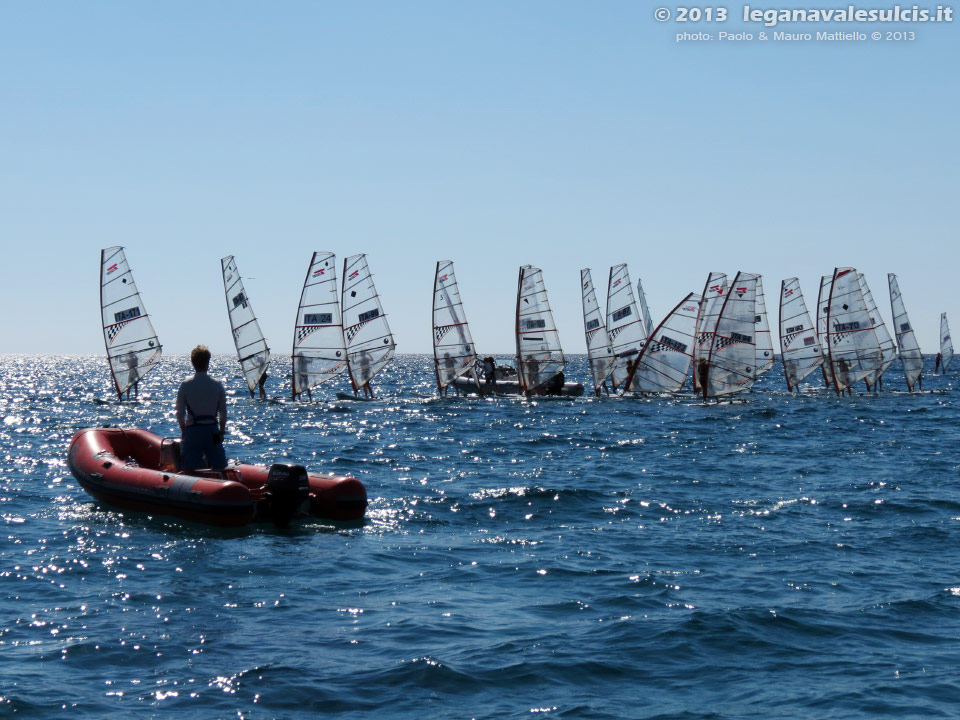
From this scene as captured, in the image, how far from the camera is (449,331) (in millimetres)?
48188

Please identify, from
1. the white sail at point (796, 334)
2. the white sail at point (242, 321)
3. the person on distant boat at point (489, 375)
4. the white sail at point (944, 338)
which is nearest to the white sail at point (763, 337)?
the white sail at point (796, 334)

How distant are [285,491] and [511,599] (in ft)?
15.8

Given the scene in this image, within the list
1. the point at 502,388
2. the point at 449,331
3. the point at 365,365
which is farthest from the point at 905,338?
the point at 365,365

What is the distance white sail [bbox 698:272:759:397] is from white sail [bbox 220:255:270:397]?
65.8 feet

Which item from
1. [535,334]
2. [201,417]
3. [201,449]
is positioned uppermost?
[535,334]

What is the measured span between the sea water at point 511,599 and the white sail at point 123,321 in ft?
74.1

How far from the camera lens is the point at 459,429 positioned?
103 ft

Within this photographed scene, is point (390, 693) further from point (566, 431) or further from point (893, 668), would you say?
point (566, 431)

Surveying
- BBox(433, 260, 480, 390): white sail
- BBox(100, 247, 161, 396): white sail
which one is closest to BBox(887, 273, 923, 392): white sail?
BBox(433, 260, 480, 390): white sail

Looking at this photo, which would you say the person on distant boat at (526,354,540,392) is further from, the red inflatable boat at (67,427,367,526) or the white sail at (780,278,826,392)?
the red inflatable boat at (67,427,367,526)

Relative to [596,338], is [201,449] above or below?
below

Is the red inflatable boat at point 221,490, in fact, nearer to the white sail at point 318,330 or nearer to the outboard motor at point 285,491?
the outboard motor at point 285,491

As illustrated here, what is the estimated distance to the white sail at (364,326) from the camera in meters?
44.9

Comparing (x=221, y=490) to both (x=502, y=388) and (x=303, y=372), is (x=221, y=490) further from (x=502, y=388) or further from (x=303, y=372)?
(x=502, y=388)
